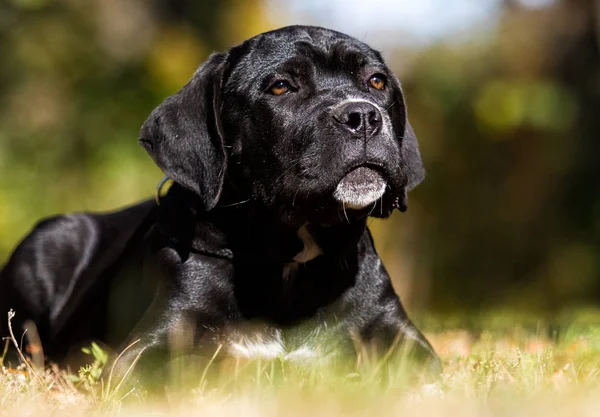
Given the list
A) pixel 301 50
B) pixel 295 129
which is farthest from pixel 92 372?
pixel 301 50

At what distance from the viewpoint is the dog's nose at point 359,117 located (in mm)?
3750

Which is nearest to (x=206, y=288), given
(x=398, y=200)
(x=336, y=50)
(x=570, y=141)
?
(x=398, y=200)

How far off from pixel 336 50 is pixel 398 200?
0.84m

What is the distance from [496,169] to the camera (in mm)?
14891

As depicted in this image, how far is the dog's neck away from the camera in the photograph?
418 centimetres

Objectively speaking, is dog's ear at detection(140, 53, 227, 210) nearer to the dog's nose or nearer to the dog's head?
the dog's head

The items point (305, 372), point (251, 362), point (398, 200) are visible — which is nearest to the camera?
point (305, 372)

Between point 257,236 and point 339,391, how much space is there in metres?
1.40

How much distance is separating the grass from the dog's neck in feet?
1.89

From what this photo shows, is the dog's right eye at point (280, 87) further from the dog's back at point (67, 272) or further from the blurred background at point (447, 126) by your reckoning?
the blurred background at point (447, 126)

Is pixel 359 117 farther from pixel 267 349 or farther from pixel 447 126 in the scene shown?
pixel 447 126

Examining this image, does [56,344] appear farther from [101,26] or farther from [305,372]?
[101,26]

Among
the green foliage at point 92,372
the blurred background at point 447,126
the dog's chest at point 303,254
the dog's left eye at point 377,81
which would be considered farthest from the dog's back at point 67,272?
the blurred background at point 447,126

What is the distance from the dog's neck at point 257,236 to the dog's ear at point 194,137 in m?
0.13
